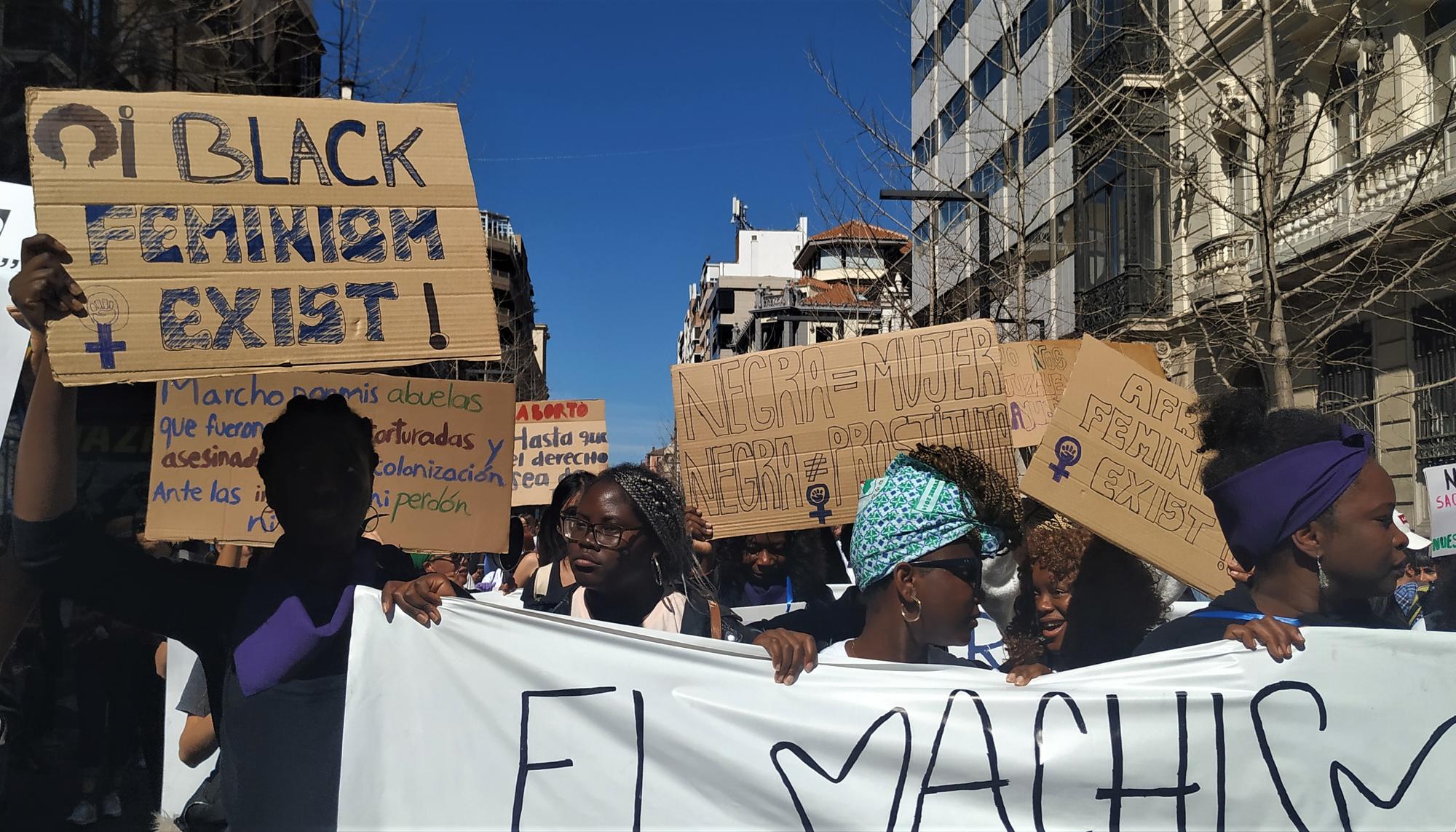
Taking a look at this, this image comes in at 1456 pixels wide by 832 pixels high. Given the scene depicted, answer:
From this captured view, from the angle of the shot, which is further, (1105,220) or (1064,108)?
(1105,220)

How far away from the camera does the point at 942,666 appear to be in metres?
3.11

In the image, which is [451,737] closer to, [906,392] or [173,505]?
[173,505]

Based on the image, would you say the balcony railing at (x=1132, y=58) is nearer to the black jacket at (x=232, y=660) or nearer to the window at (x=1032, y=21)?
the window at (x=1032, y=21)

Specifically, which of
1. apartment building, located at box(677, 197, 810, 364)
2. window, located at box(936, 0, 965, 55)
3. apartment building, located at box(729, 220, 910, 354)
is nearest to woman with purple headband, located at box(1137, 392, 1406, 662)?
apartment building, located at box(729, 220, 910, 354)

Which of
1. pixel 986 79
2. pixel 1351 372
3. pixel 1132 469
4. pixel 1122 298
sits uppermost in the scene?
pixel 986 79

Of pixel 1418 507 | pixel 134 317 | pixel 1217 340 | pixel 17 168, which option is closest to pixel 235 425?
pixel 134 317

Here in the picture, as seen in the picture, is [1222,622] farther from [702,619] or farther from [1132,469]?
[702,619]

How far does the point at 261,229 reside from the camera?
3287 millimetres

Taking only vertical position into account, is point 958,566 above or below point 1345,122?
below

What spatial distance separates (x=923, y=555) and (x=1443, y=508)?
5.02 meters

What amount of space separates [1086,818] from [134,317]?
113 inches

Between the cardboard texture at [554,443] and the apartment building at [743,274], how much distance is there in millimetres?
83476

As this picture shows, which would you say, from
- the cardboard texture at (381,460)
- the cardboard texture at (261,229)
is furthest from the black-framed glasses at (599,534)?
the cardboard texture at (261,229)

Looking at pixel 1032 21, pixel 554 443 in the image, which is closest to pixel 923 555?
pixel 554 443
